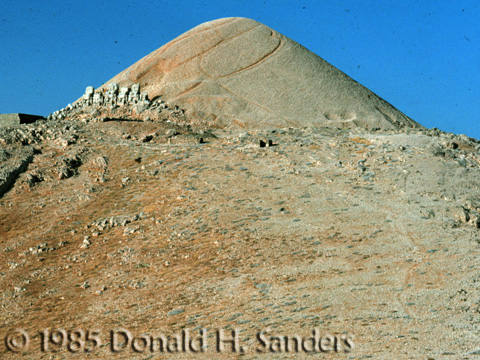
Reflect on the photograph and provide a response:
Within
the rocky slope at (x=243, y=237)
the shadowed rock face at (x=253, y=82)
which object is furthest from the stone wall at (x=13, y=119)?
the shadowed rock face at (x=253, y=82)

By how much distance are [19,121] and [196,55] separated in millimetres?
4627

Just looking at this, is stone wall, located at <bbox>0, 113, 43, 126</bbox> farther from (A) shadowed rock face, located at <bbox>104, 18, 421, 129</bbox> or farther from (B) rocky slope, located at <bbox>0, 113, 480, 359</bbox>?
(A) shadowed rock face, located at <bbox>104, 18, 421, 129</bbox>

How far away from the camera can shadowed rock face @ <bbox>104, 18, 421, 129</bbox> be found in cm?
1470

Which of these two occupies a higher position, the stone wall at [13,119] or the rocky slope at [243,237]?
the stone wall at [13,119]

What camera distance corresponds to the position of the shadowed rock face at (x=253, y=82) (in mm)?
14703

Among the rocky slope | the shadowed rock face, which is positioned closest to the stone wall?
the rocky slope

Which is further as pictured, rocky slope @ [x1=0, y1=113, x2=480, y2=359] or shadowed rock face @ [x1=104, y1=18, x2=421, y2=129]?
shadowed rock face @ [x1=104, y1=18, x2=421, y2=129]

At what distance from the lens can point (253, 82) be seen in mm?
15219

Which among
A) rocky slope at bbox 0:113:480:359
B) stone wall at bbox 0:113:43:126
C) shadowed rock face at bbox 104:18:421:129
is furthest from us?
shadowed rock face at bbox 104:18:421:129

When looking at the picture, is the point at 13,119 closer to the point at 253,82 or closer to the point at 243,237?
the point at 253,82

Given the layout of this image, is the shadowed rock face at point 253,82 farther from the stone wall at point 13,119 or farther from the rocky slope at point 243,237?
the stone wall at point 13,119

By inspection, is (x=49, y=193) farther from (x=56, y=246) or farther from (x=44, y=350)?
(x=44, y=350)

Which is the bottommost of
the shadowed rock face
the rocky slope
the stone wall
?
the rocky slope

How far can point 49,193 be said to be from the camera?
1139 centimetres
